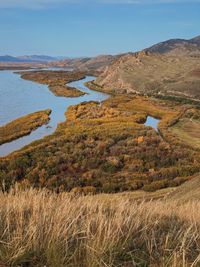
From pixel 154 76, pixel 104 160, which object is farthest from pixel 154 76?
pixel 104 160

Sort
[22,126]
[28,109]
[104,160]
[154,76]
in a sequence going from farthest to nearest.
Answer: [154,76] → [28,109] → [22,126] → [104,160]

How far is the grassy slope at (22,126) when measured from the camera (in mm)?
43131

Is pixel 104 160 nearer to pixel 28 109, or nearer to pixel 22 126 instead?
pixel 22 126

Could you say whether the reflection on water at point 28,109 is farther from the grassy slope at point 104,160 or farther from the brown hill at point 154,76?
the brown hill at point 154,76

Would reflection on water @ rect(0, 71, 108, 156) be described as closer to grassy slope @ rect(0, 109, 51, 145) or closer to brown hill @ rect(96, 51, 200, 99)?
grassy slope @ rect(0, 109, 51, 145)

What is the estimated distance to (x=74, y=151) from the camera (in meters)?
34.7

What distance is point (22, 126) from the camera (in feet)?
156

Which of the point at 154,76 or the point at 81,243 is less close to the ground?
the point at 81,243

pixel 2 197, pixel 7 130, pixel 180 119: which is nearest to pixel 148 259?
pixel 2 197

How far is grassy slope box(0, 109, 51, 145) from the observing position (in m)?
43.1

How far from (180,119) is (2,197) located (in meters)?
52.8

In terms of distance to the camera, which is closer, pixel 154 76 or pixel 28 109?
pixel 28 109

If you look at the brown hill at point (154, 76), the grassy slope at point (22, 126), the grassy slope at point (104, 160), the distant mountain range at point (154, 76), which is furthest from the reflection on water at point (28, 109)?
the brown hill at point (154, 76)

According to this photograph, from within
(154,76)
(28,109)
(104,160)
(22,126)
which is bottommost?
(154,76)
